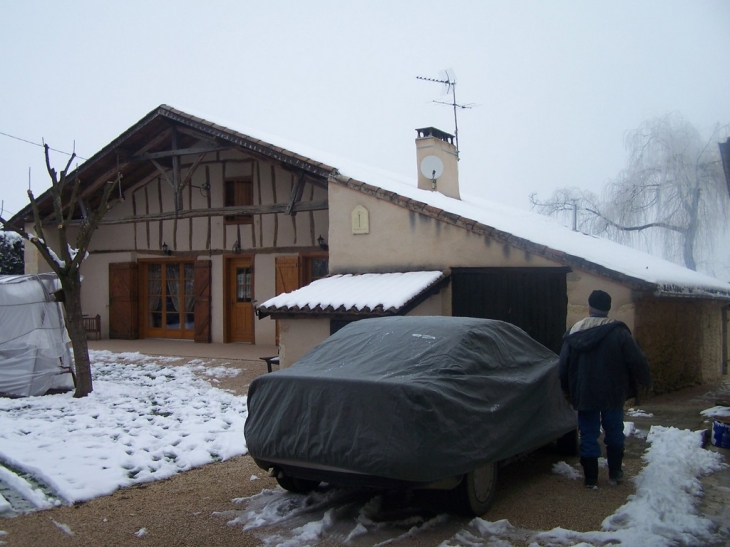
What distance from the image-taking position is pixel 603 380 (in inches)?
195

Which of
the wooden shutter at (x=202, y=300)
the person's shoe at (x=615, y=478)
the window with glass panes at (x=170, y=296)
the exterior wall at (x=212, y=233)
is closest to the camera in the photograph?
the person's shoe at (x=615, y=478)

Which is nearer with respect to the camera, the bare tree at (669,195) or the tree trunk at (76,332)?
the tree trunk at (76,332)

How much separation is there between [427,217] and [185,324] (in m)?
7.90

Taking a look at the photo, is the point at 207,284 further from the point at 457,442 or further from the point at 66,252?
the point at 457,442

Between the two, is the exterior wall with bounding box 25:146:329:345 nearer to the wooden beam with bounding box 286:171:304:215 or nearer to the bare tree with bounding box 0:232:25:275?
the wooden beam with bounding box 286:171:304:215

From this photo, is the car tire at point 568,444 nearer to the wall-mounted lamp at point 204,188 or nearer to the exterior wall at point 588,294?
the exterior wall at point 588,294

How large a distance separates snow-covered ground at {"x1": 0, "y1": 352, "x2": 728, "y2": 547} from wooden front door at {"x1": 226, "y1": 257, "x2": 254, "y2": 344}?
5207mm

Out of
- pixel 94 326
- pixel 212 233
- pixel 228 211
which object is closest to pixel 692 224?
pixel 228 211

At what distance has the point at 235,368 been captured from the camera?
11.9m

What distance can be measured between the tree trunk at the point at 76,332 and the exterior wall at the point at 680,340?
7289 millimetres

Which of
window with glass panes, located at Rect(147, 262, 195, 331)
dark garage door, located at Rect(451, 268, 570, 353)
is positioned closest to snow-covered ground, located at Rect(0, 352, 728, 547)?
dark garage door, located at Rect(451, 268, 570, 353)

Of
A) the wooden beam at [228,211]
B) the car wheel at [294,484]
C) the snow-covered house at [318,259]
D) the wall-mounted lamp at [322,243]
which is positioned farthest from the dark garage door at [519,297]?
the car wheel at [294,484]

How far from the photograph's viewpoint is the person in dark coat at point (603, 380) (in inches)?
194

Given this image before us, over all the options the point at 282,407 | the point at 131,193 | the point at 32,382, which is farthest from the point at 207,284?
the point at 282,407
